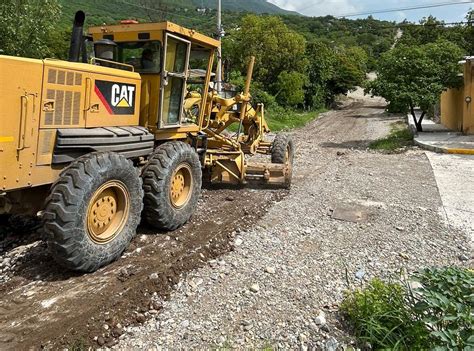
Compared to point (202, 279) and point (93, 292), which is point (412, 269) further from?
point (93, 292)

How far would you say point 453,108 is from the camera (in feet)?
60.6

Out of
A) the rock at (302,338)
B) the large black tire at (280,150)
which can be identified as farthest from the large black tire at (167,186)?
the large black tire at (280,150)

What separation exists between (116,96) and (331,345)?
11.2ft

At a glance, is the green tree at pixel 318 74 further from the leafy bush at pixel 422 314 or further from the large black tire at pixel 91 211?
the leafy bush at pixel 422 314

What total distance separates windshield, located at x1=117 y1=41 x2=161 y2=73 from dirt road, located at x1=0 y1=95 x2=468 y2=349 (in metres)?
2.06

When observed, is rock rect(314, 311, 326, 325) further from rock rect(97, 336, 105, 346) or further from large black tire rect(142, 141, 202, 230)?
large black tire rect(142, 141, 202, 230)

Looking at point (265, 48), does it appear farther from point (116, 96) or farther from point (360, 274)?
point (360, 274)

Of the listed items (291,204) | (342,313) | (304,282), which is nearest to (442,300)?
(342,313)

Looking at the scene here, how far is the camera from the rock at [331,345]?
3.26m

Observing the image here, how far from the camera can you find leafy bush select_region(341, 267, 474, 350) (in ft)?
9.16

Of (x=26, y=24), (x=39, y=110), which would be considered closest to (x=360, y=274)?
(x=39, y=110)

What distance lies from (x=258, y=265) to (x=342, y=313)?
1162 millimetres

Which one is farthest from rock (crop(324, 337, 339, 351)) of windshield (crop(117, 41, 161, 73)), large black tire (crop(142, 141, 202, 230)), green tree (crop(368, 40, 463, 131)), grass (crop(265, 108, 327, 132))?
grass (crop(265, 108, 327, 132))

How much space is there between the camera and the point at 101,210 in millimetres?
4355
